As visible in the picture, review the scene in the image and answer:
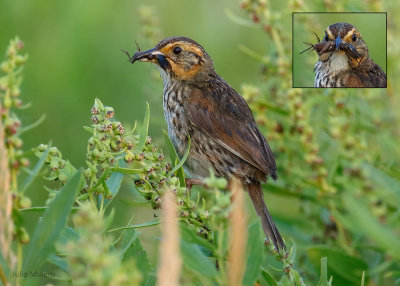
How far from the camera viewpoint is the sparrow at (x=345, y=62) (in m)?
3.60

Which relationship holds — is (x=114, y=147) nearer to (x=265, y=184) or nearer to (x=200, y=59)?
(x=265, y=184)

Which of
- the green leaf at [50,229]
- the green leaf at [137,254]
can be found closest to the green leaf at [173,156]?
the green leaf at [137,254]

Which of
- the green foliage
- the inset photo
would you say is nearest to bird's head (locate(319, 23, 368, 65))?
the inset photo

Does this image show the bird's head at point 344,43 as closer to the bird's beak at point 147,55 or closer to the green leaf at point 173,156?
the bird's beak at point 147,55

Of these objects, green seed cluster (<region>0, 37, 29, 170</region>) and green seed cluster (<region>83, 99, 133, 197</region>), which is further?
green seed cluster (<region>83, 99, 133, 197</region>)

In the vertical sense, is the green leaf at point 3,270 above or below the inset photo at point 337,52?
below

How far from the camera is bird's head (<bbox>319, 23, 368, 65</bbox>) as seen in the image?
3645 mm

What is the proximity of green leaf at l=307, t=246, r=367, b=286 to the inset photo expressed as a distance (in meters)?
0.85

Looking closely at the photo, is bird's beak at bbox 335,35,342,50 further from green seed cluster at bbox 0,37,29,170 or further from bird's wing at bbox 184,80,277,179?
green seed cluster at bbox 0,37,29,170

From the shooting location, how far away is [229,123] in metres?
4.02

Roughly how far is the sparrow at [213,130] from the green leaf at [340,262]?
0.59 meters

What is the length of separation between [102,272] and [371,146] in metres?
3.56

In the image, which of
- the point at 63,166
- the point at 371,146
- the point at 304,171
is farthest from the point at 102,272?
the point at 371,146

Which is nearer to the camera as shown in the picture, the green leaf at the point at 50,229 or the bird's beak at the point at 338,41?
the green leaf at the point at 50,229
